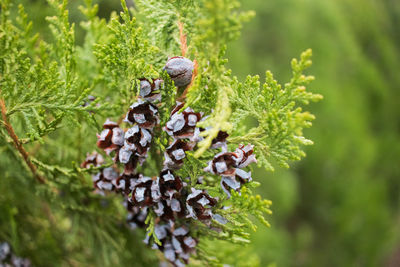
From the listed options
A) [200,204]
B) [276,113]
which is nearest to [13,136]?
[200,204]

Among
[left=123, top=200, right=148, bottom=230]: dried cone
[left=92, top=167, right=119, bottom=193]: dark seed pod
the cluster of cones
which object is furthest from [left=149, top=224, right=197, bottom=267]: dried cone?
[left=92, top=167, right=119, bottom=193]: dark seed pod

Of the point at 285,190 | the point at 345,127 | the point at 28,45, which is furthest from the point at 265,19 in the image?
the point at 28,45

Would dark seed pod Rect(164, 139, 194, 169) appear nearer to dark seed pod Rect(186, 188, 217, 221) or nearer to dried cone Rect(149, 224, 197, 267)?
dark seed pod Rect(186, 188, 217, 221)

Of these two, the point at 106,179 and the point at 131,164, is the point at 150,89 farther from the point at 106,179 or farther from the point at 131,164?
the point at 106,179

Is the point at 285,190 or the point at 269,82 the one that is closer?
the point at 269,82

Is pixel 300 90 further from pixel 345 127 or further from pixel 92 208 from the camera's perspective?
pixel 345 127

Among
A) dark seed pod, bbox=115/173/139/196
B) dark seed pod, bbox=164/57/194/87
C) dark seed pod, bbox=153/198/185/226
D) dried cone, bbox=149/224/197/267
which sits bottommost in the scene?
dried cone, bbox=149/224/197/267
